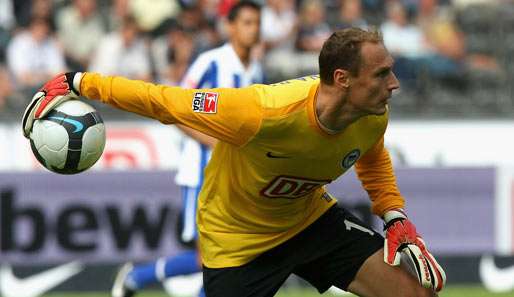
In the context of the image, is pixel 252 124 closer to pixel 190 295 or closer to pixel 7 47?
pixel 190 295

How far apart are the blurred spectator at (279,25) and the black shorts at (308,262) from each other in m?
7.07

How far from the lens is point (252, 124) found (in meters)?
5.18

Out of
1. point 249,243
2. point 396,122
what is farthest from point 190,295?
point 249,243

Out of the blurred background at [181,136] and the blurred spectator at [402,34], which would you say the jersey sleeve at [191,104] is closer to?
the blurred background at [181,136]

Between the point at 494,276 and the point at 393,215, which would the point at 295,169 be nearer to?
the point at 393,215

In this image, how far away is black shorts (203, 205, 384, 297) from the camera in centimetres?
562

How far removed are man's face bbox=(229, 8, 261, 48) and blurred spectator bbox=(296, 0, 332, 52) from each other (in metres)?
4.95

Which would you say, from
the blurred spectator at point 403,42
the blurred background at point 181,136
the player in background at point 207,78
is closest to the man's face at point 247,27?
the player in background at point 207,78

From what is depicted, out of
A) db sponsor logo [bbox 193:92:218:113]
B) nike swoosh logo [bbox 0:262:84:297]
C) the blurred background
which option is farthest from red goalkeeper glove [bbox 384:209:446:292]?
nike swoosh logo [bbox 0:262:84:297]

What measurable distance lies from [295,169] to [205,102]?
53cm

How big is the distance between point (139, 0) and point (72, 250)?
3.92 m

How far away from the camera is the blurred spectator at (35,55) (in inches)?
478

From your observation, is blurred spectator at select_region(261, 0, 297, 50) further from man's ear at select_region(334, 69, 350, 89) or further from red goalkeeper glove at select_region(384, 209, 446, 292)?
man's ear at select_region(334, 69, 350, 89)

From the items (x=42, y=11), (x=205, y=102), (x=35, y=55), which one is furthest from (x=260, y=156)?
(x=42, y=11)
